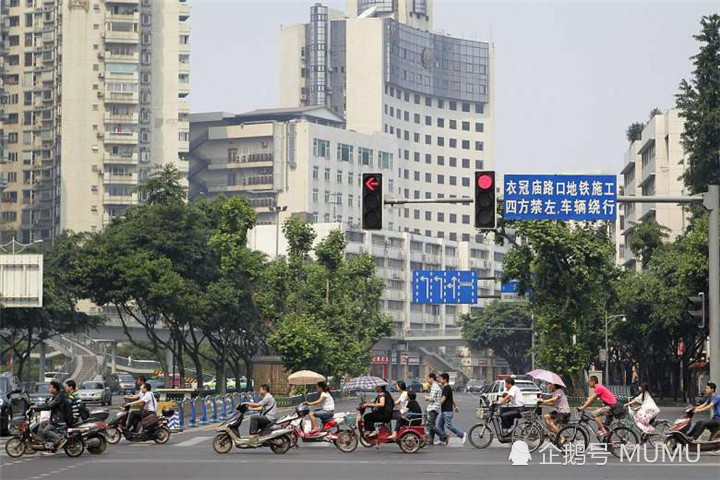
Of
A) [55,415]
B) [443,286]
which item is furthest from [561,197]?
[443,286]

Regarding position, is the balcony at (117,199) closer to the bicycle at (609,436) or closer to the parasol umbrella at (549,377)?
the parasol umbrella at (549,377)

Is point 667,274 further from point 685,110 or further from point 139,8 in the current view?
point 139,8

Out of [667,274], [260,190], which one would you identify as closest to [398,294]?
[260,190]

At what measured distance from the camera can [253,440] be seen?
115 ft

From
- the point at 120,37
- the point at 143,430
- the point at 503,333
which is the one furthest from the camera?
the point at 120,37

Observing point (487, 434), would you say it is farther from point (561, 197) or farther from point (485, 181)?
point (485, 181)

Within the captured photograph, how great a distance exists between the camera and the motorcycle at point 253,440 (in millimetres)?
34844

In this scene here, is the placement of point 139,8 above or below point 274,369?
above

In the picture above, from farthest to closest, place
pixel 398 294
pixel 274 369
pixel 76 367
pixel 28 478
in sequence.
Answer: pixel 398 294 < pixel 76 367 < pixel 274 369 < pixel 28 478

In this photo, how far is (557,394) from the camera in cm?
3434

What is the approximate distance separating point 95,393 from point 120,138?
8881 cm

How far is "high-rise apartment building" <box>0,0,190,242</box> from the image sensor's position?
16400cm

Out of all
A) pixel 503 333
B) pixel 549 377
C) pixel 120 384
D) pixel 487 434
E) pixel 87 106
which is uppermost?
pixel 87 106

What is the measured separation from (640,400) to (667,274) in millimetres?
46615
